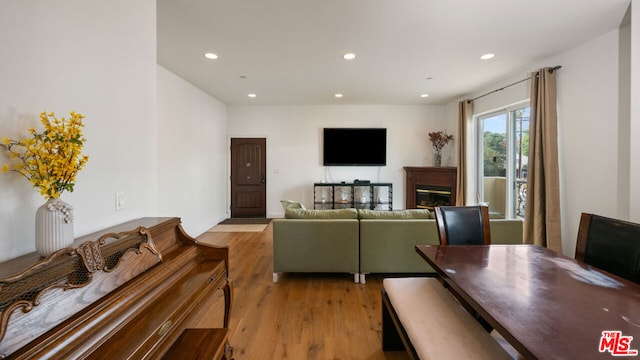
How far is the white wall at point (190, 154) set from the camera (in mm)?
3718

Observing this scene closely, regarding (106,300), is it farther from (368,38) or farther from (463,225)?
(368,38)

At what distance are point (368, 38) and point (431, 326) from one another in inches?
109

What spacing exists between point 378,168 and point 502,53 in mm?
3358

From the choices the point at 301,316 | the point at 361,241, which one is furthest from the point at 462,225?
the point at 301,316

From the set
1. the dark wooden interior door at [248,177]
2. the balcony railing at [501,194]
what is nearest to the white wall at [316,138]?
the dark wooden interior door at [248,177]

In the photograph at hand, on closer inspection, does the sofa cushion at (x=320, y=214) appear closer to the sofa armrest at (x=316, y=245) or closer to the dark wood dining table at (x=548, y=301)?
the sofa armrest at (x=316, y=245)

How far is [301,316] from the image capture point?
2252mm

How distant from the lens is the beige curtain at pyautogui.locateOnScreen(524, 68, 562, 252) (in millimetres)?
3264

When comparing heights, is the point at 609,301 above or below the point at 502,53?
below

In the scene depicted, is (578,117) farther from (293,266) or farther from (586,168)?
(293,266)

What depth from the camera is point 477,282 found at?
4.13ft

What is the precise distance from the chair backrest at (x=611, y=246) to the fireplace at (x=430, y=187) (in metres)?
3.96

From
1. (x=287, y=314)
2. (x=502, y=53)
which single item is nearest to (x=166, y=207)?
(x=287, y=314)

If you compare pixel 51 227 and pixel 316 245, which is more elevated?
pixel 51 227
